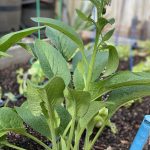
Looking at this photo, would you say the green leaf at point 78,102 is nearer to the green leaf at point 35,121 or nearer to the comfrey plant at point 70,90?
the comfrey plant at point 70,90

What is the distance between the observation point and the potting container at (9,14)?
3566 mm

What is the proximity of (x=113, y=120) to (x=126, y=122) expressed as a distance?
74 millimetres

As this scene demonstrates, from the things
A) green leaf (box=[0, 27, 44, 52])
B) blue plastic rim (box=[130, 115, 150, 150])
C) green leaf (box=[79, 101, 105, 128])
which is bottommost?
blue plastic rim (box=[130, 115, 150, 150])

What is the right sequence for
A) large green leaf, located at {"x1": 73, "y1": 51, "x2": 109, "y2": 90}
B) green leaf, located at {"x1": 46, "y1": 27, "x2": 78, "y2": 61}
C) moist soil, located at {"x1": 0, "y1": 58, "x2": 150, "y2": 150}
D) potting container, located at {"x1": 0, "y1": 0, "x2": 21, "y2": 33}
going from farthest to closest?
potting container, located at {"x1": 0, "y1": 0, "x2": 21, "y2": 33}, moist soil, located at {"x1": 0, "y1": 58, "x2": 150, "y2": 150}, green leaf, located at {"x1": 46, "y1": 27, "x2": 78, "y2": 61}, large green leaf, located at {"x1": 73, "y1": 51, "x2": 109, "y2": 90}

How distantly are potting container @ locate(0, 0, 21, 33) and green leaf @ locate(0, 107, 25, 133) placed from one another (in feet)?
8.30

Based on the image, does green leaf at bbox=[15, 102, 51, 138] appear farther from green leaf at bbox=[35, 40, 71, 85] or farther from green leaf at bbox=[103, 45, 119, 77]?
green leaf at bbox=[103, 45, 119, 77]

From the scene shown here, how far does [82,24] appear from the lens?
14.1 feet

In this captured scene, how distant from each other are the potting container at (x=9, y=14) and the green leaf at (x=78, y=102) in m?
2.64

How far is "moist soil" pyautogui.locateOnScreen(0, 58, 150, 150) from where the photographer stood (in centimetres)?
144

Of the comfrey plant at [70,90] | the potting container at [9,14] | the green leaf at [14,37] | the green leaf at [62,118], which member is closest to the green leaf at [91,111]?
the comfrey plant at [70,90]

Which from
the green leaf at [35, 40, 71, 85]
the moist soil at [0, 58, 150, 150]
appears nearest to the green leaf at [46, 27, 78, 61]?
the green leaf at [35, 40, 71, 85]

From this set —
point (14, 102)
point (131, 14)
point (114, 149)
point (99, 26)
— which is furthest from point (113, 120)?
point (131, 14)

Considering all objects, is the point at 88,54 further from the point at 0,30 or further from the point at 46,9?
the point at 46,9

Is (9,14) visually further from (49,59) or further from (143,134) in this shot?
(143,134)
